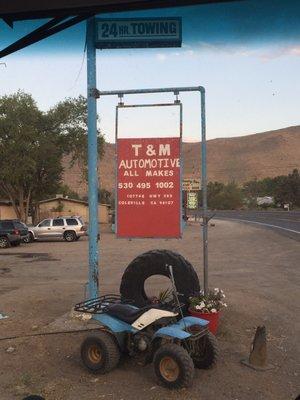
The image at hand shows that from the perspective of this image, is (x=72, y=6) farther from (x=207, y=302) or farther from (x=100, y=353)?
(x=207, y=302)

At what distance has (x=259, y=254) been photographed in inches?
898

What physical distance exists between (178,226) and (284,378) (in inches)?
131

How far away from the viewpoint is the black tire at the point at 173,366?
5.66 m

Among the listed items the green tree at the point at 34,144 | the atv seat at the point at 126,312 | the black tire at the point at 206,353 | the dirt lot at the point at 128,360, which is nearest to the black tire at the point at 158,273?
the dirt lot at the point at 128,360

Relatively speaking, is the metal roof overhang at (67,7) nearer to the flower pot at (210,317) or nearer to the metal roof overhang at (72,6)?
the metal roof overhang at (72,6)

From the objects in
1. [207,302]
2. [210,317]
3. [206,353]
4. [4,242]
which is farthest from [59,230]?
[206,353]

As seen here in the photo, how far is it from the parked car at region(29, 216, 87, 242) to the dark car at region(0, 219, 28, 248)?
359cm

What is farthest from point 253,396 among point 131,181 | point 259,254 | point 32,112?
point 32,112

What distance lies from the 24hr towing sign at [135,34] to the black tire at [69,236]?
1066 inches

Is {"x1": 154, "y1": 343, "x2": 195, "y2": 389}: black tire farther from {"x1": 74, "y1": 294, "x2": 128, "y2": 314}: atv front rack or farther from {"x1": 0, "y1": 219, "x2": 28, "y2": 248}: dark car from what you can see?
{"x1": 0, "y1": 219, "x2": 28, "y2": 248}: dark car

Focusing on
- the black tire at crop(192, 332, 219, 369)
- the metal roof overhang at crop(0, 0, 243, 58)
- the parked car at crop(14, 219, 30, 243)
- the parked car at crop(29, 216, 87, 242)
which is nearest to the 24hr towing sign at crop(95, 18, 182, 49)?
the metal roof overhang at crop(0, 0, 243, 58)

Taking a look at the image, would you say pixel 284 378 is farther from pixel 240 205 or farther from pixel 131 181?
pixel 240 205

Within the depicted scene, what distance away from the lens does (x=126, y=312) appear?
6.61m

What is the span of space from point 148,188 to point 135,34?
3681 millimetres
